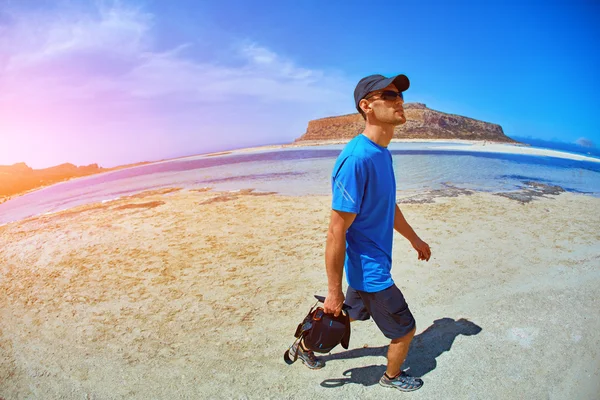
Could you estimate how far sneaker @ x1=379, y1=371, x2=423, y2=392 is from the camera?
104 inches

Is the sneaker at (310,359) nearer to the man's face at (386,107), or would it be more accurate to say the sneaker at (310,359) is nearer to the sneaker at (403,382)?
the sneaker at (403,382)

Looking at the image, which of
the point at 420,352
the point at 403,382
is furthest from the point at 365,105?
the point at 420,352

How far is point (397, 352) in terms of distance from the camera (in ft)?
8.22

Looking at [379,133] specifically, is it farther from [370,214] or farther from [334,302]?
[334,302]

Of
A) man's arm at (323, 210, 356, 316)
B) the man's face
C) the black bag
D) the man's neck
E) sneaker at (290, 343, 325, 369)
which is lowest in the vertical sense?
sneaker at (290, 343, 325, 369)

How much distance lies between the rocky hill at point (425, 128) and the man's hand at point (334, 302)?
66183mm

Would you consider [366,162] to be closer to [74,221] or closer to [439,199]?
[439,199]

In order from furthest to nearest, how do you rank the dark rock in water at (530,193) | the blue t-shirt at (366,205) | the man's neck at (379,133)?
1. the dark rock in water at (530,193)
2. the man's neck at (379,133)
3. the blue t-shirt at (366,205)

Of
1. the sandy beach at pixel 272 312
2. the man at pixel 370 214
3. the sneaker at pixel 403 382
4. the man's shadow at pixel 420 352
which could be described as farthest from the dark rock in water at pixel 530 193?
the man at pixel 370 214

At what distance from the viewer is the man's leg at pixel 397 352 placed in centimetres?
244

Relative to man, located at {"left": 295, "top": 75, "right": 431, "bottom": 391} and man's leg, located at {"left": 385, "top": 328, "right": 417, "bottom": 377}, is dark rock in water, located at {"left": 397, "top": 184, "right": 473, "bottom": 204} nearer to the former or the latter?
man's leg, located at {"left": 385, "top": 328, "right": 417, "bottom": 377}

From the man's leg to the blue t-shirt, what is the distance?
0.47 metres

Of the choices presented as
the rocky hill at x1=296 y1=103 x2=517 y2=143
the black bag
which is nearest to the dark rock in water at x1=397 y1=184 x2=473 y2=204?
the black bag

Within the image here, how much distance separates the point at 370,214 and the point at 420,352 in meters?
1.74
